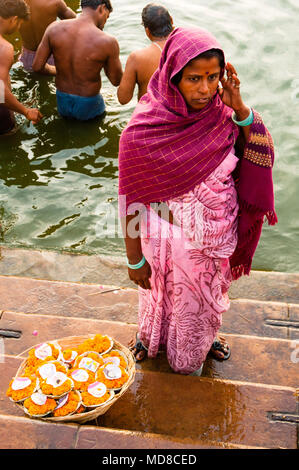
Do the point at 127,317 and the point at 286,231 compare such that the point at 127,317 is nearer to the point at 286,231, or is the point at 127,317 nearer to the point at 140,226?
the point at 140,226

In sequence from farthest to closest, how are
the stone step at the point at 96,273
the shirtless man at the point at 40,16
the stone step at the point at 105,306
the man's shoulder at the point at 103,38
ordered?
1. the shirtless man at the point at 40,16
2. the man's shoulder at the point at 103,38
3. the stone step at the point at 96,273
4. the stone step at the point at 105,306

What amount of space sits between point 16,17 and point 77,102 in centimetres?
106

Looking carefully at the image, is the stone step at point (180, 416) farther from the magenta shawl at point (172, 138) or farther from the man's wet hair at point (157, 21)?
the man's wet hair at point (157, 21)

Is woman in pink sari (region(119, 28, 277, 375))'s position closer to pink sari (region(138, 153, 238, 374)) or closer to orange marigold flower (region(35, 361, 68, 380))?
pink sari (region(138, 153, 238, 374))

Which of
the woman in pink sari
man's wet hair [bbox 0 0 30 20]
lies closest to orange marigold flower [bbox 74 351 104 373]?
the woman in pink sari

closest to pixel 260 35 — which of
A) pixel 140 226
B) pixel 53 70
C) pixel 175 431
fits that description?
pixel 53 70

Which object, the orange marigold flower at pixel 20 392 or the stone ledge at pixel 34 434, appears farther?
the orange marigold flower at pixel 20 392

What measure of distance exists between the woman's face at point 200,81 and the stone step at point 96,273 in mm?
1884

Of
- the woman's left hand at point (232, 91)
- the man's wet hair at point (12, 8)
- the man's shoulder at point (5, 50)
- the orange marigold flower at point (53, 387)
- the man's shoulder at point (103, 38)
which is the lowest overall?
the orange marigold flower at point (53, 387)

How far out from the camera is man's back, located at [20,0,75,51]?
583 cm

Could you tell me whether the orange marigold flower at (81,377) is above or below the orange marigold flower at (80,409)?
above

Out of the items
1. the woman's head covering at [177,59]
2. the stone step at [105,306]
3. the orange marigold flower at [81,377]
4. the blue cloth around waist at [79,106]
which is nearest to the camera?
the woman's head covering at [177,59]

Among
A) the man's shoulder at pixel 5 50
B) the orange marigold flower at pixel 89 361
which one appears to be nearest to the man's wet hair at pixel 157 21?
the man's shoulder at pixel 5 50

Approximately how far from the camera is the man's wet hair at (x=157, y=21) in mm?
4414
